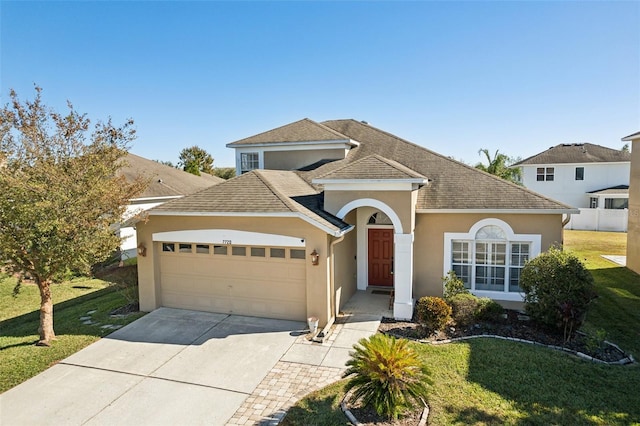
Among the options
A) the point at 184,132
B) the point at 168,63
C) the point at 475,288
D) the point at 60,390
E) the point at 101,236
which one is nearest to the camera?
the point at 60,390

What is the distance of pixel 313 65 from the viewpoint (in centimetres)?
1902

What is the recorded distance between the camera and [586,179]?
36031mm

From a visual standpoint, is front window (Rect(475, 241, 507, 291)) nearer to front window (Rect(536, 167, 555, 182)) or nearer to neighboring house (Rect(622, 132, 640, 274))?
neighboring house (Rect(622, 132, 640, 274))

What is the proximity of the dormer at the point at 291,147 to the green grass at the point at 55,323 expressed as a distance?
9.49 metres

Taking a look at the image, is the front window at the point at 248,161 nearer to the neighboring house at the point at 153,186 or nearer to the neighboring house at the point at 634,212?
the neighboring house at the point at 153,186

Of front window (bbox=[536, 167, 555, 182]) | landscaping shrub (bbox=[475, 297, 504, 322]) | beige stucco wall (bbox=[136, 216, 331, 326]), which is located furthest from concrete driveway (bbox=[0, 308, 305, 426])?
front window (bbox=[536, 167, 555, 182])

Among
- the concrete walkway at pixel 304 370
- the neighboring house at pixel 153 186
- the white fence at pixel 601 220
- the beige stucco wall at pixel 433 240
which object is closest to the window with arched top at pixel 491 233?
the beige stucco wall at pixel 433 240

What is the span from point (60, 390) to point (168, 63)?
15.0 meters

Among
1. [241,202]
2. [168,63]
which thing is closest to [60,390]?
[241,202]

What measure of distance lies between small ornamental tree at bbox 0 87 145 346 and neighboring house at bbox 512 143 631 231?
3711 centimetres

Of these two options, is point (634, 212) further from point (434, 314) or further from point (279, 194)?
point (279, 194)

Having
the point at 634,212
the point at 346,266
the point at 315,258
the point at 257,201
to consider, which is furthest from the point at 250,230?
the point at 634,212

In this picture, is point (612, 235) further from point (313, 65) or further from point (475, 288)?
point (313, 65)

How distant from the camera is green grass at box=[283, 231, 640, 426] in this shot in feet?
23.0
